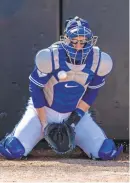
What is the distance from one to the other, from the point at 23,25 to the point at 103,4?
0.83m

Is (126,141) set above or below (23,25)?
below

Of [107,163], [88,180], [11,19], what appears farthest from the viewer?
[11,19]

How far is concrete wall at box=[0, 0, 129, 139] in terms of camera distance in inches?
242

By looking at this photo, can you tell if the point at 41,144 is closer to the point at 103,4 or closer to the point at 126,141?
the point at 126,141

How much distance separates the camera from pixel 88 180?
4.39 meters

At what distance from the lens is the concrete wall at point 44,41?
20.1 feet

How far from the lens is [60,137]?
5.30 m

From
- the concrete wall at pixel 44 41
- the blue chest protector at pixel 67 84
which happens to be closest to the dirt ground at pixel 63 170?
the blue chest protector at pixel 67 84

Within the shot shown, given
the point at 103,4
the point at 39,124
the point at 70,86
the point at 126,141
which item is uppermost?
the point at 103,4

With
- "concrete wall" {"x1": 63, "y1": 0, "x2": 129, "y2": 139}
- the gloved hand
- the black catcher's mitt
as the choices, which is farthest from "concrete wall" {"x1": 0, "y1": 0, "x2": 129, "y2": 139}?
Answer: the black catcher's mitt

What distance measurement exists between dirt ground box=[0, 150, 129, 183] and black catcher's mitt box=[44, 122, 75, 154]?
0.37 ft

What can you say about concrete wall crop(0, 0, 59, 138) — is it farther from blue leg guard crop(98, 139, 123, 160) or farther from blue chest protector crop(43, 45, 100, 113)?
blue leg guard crop(98, 139, 123, 160)

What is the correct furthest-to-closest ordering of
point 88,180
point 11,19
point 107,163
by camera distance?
point 11,19, point 107,163, point 88,180

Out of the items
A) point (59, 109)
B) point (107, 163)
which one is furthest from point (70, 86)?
point (107, 163)
